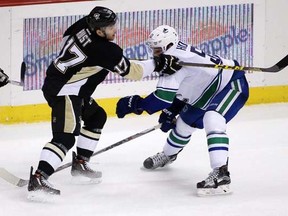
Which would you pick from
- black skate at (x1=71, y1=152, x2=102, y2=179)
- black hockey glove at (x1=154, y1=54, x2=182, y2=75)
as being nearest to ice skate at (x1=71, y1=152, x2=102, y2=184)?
black skate at (x1=71, y1=152, x2=102, y2=179)

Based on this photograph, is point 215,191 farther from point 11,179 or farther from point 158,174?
point 11,179

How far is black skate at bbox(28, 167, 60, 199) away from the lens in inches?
221

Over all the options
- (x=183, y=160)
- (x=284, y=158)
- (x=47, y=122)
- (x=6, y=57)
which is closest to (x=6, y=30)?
(x=6, y=57)

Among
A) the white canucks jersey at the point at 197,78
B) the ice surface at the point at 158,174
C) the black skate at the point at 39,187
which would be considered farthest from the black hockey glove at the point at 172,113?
the black skate at the point at 39,187

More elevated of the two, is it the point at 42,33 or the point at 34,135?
the point at 42,33

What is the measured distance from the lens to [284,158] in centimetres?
659

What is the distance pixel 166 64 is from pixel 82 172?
78 cm

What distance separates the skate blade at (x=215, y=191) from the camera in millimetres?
5789

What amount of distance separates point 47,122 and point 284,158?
1.69m

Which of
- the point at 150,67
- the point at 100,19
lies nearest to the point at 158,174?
the point at 150,67

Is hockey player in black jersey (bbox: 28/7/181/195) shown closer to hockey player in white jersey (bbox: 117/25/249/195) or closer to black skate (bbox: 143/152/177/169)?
hockey player in white jersey (bbox: 117/25/249/195)

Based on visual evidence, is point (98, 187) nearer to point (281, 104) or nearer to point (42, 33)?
point (42, 33)

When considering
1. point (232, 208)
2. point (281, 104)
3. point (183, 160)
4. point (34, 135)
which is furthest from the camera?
point (281, 104)

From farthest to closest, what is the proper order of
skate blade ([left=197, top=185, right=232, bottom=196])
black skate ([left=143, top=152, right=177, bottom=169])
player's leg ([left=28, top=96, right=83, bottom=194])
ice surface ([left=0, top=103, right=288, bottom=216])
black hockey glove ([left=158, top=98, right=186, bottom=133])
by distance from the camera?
black skate ([left=143, top=152, right=177, bottom=169]) < black hockey glove ([left=158, top=98, right=186, bottom=133]) < skate blade ([left=197, top=185, right=232, bottom=196]) < player's leg ([left=28, top=96, right=83, bottom=194]) < ice surface ([left=0, top=103, right=288, bottom=216])
